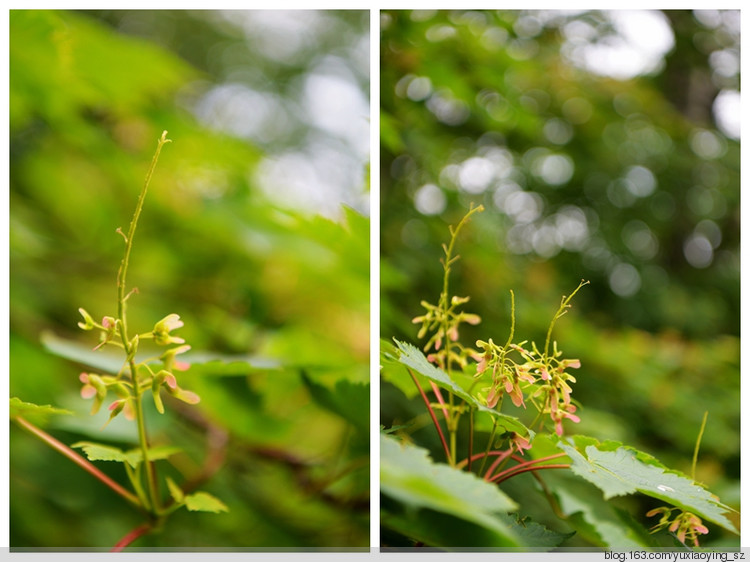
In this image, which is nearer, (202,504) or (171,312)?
(202,504)

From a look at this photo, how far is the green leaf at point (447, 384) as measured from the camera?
19.9 inches

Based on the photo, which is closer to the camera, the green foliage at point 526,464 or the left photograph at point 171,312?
the green foliage at point 526,464

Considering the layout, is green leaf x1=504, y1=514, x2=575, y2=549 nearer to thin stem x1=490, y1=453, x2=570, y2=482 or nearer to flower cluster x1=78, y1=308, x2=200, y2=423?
thin stem x1=490, y1=453, x2=570, y2=482

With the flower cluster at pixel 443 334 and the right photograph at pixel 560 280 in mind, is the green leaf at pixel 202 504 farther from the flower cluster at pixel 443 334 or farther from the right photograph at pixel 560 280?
the flower cluster at pixel 443 334

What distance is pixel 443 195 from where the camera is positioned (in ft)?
3.54

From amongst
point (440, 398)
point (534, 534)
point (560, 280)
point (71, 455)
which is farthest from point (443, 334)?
point (560, 280)

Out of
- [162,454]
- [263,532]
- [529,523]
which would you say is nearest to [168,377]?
[162,454]

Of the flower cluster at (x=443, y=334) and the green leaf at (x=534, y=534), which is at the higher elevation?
the flower cluster at (x=443, y=334)

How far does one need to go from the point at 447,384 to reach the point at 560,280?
2.42 feet

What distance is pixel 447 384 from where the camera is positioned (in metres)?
0.51

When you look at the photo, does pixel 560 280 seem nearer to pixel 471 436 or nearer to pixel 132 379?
pixel 471 436

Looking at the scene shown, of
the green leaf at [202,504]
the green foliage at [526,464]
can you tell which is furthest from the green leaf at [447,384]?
the green leaf at [202,504]

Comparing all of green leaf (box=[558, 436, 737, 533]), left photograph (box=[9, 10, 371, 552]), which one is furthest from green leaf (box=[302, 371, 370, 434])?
green leaf (box=[558, 436, 737, 533])

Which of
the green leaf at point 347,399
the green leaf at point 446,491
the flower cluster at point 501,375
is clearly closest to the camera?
the green leaf at point 446,491
